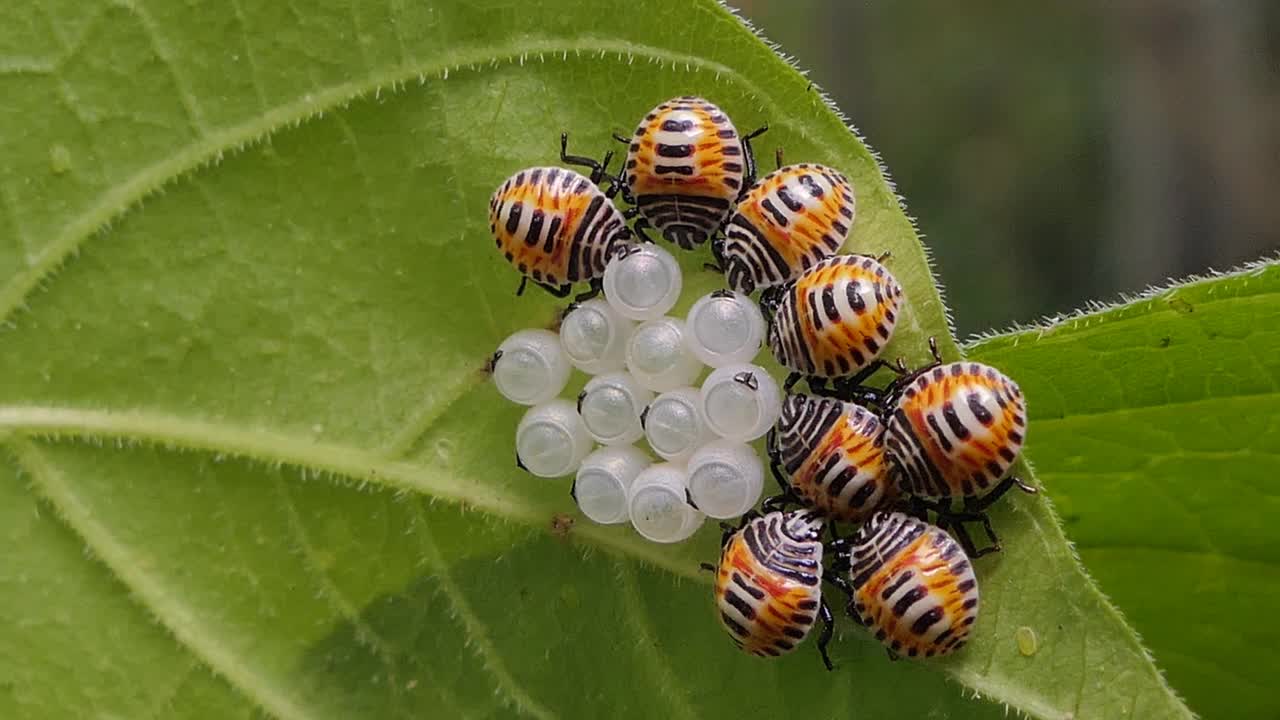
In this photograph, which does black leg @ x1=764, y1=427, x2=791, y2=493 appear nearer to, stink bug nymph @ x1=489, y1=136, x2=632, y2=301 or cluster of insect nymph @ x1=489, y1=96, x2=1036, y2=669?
cluster of insect nymph @ x1=489, y1=96, x2=1036, y2=669

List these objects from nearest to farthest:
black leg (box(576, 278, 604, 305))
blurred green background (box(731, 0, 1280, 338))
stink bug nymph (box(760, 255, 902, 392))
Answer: stink bug nymph (box(760, 255, 902, 392)) < black leg (box(576, 278, 604, 305)) < blurred green background (box(731, 0, 1280, 338))

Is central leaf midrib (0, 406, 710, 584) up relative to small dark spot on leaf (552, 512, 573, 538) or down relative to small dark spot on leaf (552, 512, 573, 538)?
up

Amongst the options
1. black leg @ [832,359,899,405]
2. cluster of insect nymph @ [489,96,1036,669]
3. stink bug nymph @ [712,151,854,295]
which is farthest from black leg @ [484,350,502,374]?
black leg @ [832,359,899,405]

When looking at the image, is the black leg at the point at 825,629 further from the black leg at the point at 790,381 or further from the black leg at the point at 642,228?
the black leg at the point at 642,228

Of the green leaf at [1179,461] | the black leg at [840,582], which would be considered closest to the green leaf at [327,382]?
the black leg at [840,582]

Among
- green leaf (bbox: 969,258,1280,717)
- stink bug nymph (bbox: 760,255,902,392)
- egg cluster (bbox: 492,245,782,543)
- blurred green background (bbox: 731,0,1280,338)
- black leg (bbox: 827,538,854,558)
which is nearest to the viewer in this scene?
green leaf (bbox: 969,258,1280,717)

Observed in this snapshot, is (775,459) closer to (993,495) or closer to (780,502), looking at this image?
(780,502)

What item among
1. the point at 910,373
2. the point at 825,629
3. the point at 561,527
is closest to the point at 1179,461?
the point at 910,373

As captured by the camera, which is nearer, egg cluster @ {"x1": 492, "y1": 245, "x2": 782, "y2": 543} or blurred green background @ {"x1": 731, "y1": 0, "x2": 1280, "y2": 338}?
egg cluster @ {"x1": 492, "y1": 245, "x2": 782, "y2": 543}

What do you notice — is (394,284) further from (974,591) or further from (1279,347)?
(1279,347)
